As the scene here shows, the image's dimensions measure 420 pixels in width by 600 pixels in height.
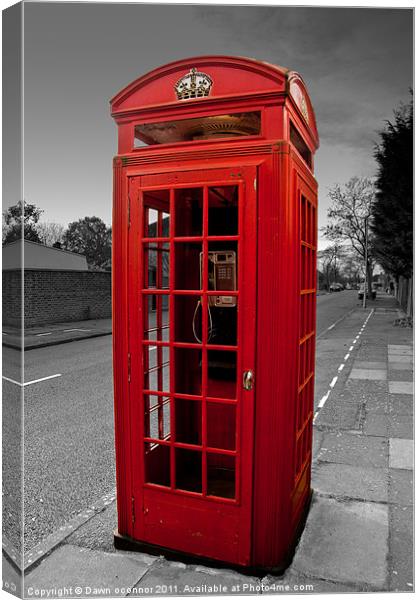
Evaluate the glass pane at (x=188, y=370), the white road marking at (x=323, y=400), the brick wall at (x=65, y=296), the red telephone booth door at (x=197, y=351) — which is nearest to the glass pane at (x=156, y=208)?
the red telephone booth door at (x=197, y=351)

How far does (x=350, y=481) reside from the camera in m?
3.53

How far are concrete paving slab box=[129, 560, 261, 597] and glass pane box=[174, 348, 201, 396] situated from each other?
40.1 inches

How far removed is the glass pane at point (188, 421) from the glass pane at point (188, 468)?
11 cm

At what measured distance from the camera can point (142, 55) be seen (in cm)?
262

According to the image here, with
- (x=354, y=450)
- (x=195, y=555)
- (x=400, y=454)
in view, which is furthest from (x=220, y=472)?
(x=400, y=454)

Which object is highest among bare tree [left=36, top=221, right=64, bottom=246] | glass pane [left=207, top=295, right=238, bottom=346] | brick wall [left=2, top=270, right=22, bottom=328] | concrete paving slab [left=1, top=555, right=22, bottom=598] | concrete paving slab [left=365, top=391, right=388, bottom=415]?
bare tree [left=36, top=221, right=64, bottom=246]

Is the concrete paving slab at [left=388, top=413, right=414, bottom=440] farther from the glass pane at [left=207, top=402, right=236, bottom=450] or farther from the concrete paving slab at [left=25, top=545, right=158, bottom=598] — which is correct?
the concrete paving slab at [left=25, top=545, right=158, bottom=598]

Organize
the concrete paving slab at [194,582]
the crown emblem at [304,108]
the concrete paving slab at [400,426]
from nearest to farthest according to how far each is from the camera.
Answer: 1. the concrete paving slab at [194,582]
2. the crown emblem at [304,108]
3. the concrete paving slab at [400,426]

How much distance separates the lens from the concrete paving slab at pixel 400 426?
460cm

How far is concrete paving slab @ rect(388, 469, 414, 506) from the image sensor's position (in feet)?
10.5

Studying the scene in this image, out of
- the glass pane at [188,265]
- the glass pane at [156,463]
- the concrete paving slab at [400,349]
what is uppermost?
the glass pane at [188,265]

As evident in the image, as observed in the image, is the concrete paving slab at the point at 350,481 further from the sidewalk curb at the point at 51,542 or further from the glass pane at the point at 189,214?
the glass pane at the point at 189,214

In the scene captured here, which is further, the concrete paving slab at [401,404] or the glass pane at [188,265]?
the concrete paving slab at [401,404]

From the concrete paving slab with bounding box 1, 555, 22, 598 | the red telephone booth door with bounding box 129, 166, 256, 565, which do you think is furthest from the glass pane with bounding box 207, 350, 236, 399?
the concrete paving slab with bounding box 1, 555, 22, 598
